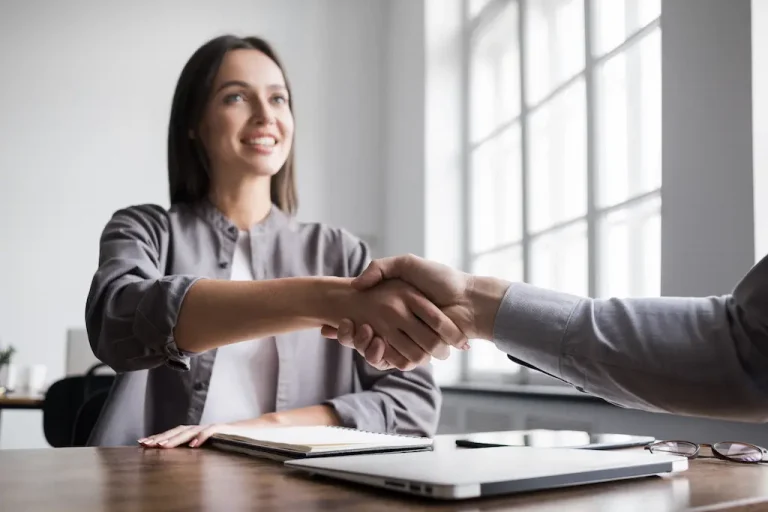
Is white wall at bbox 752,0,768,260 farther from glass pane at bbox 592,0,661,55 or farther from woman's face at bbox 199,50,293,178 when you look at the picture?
woman's face at bbox 199,50,293,178

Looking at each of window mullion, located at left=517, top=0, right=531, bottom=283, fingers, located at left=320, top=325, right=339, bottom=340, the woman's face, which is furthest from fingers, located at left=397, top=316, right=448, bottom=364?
window mullion, located at left=517, top=0, right=531, bottom=283

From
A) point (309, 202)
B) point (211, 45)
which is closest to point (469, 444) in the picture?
point (211, 45)

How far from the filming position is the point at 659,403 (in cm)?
85

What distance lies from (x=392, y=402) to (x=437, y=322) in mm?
300

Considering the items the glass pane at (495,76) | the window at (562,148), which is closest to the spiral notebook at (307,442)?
the window at (562,148)

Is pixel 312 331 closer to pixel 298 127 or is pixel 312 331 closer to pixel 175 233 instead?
pixel 175 233

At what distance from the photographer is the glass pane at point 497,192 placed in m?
3.61

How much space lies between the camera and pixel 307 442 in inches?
36.9

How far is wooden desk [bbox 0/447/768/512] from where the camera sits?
0.62 meters

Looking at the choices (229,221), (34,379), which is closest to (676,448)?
(229,221)

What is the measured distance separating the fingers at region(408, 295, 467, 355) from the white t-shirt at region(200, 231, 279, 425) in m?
0.41

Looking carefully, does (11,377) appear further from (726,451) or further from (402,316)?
(726,451)

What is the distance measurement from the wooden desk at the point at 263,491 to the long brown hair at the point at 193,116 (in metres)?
0.91

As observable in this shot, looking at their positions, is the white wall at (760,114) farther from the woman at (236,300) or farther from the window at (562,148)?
the woman at (236,300)
